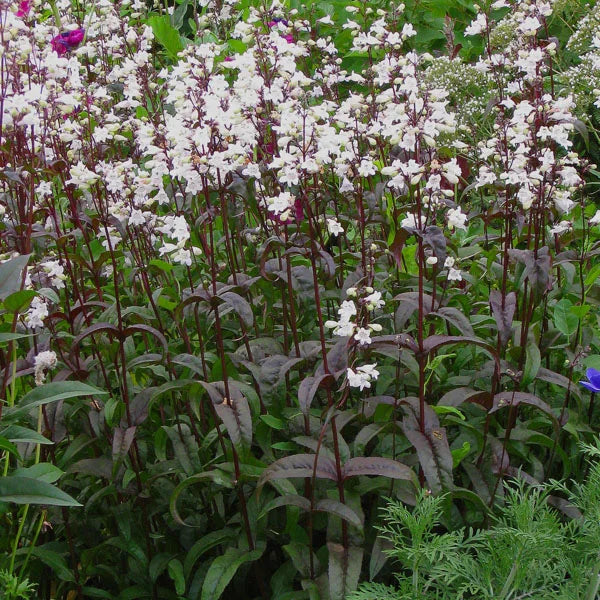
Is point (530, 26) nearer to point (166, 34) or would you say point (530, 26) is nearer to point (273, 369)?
point (273, 369)

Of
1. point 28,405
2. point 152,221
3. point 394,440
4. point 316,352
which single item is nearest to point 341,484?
point 394,440

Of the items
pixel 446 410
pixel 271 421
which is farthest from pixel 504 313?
pixel 271 421

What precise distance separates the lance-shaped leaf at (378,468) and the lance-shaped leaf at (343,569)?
0.74ft

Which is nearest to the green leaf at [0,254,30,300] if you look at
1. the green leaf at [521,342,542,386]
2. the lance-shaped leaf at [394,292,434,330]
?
the lance-shaped leaf at [394,292,434,330]

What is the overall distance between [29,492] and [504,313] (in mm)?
1544

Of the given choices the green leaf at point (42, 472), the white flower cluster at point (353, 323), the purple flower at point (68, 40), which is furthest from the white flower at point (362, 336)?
the purple flower at point (68, 40)

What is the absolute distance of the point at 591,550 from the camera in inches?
71.4

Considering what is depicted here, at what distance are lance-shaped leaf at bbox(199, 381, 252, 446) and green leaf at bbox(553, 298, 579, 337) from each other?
1149 millimetres

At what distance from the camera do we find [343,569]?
2.28 metres

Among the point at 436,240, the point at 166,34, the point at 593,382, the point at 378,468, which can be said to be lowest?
the point at 378,468

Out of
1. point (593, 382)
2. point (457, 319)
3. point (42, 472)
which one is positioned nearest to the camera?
point (593, 382)

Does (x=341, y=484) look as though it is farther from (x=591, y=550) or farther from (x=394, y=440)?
(x=591, y=550)

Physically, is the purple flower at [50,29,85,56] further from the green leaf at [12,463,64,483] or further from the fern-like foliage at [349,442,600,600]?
the fern-like foliage at [349,442,600,600]

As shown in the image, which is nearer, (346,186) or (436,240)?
(436,240)
